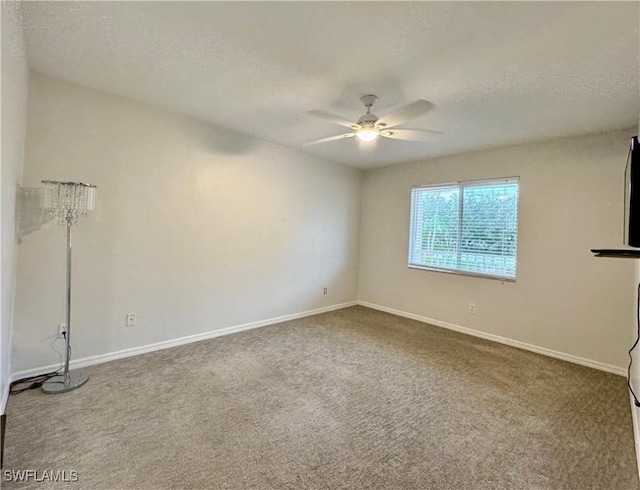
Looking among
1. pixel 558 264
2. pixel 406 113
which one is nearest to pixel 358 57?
pixel 406 113

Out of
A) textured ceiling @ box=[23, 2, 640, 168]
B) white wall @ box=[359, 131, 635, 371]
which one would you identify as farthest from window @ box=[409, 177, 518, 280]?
textured ceiling @ box=[23, 2, 640, 168]

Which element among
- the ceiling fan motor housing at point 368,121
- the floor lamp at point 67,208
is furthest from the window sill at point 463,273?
the floor lamp at point 67,208

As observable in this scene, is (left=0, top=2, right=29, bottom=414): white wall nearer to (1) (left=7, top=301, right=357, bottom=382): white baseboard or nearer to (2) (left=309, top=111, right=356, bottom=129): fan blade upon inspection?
(1) (left=7, top=301, right=357, bottom=382): white baseboard

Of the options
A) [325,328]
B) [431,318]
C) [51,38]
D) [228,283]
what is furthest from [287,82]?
[431,318]

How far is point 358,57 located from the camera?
6.45 ft

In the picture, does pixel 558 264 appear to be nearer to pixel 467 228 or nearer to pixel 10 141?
pixel 467 228

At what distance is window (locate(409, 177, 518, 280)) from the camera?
367 centimetres

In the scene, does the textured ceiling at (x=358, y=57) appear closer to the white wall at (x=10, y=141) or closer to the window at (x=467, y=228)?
the white wall at (x=10, y=141)

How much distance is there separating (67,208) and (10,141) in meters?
0.63

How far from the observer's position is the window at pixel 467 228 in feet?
12.0

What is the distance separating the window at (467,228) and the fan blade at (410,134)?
3.36 feet

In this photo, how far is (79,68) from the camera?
7.50 feet

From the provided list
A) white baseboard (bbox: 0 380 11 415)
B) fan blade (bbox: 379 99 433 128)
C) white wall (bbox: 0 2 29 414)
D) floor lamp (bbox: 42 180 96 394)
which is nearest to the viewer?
white wall (bbox: 0 2 29 414)

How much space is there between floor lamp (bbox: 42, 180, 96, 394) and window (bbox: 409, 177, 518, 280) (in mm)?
3932
